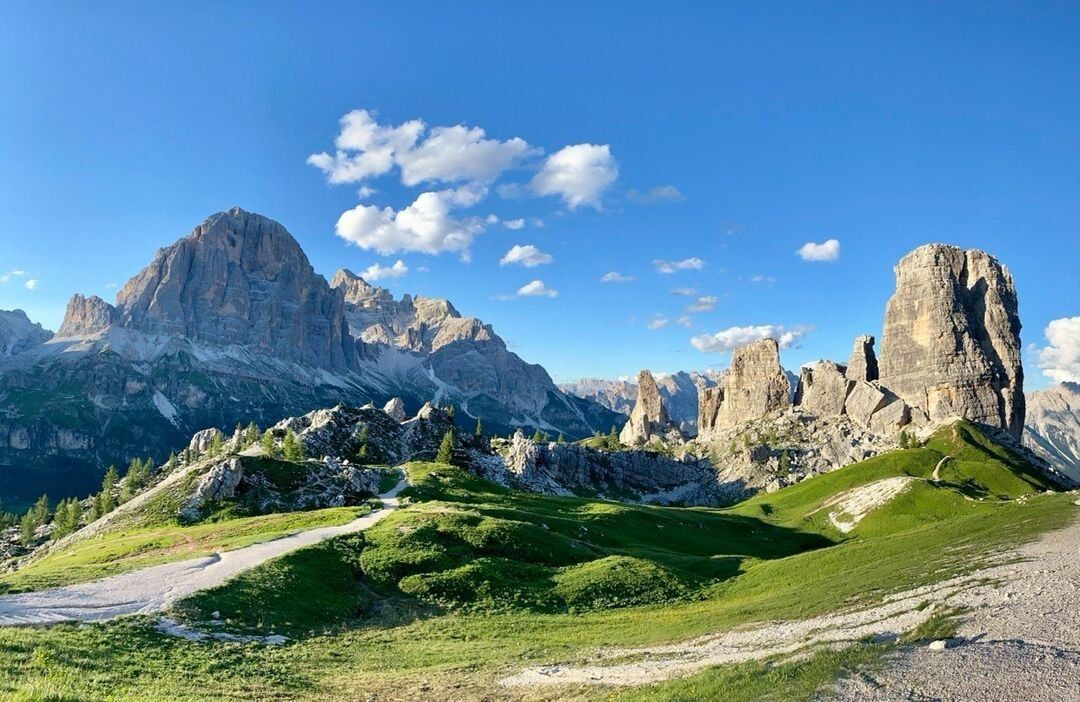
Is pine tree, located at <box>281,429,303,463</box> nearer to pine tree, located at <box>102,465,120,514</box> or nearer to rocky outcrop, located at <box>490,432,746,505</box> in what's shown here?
pine tree, located at <box>102,465,120,514</box>

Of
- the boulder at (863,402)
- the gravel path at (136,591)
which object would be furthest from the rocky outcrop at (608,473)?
the gravel path at (136,591)

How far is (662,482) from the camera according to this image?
592 feet

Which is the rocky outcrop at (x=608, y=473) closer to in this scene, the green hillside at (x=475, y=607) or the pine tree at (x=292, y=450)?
the pine tree at (x=292, y=450)

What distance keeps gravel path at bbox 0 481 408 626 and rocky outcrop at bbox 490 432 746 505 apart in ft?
312

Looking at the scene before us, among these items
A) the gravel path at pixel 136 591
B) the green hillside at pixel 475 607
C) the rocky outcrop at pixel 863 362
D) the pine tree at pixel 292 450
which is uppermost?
the rocky outcrop at pixel 863 362

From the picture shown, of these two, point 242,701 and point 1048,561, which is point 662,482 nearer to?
point 1048,561

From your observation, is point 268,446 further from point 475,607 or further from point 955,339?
point 955,339

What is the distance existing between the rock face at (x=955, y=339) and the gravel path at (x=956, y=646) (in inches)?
6154

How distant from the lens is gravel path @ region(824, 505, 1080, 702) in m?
17.7

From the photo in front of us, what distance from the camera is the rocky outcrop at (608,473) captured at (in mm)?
152000

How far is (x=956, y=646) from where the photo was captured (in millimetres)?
21125

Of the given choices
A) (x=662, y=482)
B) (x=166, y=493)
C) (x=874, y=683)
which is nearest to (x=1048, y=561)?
(x=874, y=683)

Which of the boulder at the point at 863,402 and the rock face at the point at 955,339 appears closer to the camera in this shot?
the rock face at the point at 955,339

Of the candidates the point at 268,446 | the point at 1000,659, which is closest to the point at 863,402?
Result: the point at 268,446
